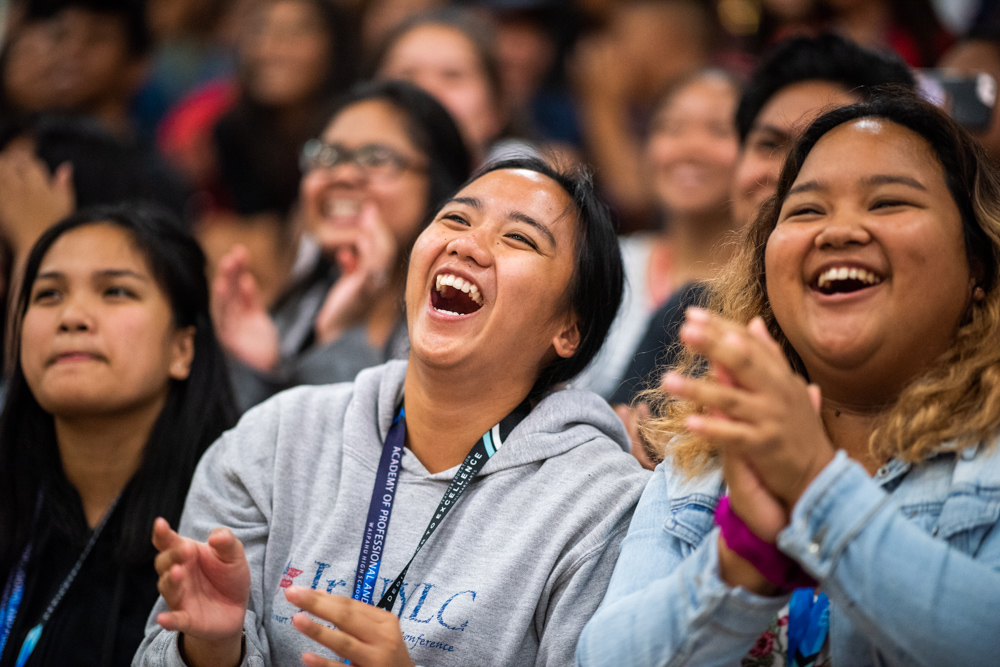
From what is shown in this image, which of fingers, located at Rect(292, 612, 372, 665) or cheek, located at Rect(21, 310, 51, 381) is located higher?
cheek, located at Rect(21, 310, 51, 381)

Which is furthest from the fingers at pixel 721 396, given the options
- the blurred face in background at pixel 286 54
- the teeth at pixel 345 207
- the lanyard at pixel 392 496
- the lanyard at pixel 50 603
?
the blurred face in background at pixel 286 54

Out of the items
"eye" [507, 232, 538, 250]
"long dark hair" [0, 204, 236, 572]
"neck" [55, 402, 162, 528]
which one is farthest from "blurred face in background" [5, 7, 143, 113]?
"eye" [507, 232, 538, 250]

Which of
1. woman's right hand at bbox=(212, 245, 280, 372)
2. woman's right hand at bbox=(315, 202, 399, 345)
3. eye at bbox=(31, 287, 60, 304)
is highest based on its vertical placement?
woman's right hand at bbox=(315, 202, 399, 345)

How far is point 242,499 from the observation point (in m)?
2.16

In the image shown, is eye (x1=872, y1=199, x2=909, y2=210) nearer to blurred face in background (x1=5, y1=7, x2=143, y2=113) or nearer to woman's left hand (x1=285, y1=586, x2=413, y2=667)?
woman's left hand (x1=285, y1=586, x2=413, y2=667)

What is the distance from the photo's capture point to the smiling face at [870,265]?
172 centimetres

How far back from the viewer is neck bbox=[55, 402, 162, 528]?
98.3 inches

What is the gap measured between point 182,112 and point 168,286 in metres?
2.96

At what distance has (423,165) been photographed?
3510 mm

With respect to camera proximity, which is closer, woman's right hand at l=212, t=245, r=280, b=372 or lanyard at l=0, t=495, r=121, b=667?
lanyard at l=0, t=495, r=121, b=667

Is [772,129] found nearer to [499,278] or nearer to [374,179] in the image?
[499,278]

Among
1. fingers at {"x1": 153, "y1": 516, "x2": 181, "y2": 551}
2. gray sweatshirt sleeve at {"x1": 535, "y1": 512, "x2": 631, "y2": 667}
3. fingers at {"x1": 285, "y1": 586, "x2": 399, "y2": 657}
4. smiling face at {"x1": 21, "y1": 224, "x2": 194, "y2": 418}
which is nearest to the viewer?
fingers at {"x1": 285, "y1": 586, "x2": 399, "y2": 657}

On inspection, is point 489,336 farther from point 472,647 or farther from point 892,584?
point 892,584

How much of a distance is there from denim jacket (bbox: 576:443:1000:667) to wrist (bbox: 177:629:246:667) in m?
0.67
